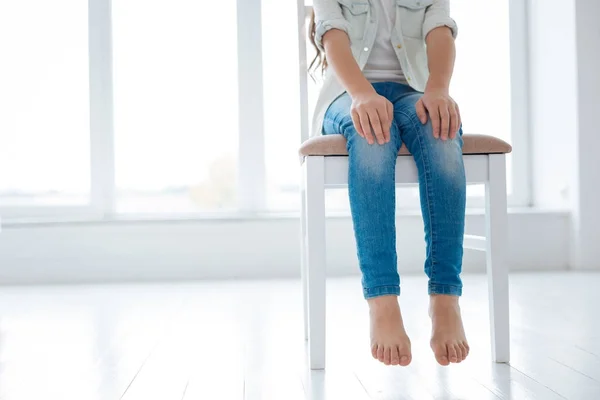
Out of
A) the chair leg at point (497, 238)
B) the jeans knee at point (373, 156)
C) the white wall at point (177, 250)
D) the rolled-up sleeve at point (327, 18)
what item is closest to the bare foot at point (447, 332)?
the chair leg at point (497, 238)

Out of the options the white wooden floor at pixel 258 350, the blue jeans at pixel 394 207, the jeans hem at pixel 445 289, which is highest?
the blue jeans at pixel 394 207

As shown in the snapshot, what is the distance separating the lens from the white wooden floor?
3.28ft

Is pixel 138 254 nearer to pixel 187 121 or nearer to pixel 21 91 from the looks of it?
pixel 187 121

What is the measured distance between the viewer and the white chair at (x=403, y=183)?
115cm

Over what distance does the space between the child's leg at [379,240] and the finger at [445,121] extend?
3.7 inches

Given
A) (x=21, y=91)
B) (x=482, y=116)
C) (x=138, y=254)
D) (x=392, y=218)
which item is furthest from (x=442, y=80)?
(x=21, y=91)

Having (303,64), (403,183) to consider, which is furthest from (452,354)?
(303,64)

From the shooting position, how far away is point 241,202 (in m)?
3.07

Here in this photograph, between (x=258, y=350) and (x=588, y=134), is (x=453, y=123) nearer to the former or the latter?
(x=258, y=350)

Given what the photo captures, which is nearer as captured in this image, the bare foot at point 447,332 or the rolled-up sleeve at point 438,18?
the bare foot at point 447,332

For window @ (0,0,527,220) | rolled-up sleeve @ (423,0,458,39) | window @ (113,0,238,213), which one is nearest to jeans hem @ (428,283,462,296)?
rolled-up sleeve @ (423,0,458,39)

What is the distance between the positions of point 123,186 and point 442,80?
2.21 meters

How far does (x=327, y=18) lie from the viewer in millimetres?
1315

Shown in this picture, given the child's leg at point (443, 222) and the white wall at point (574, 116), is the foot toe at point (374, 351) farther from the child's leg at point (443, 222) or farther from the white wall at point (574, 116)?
the white wall at point (574, 116)
